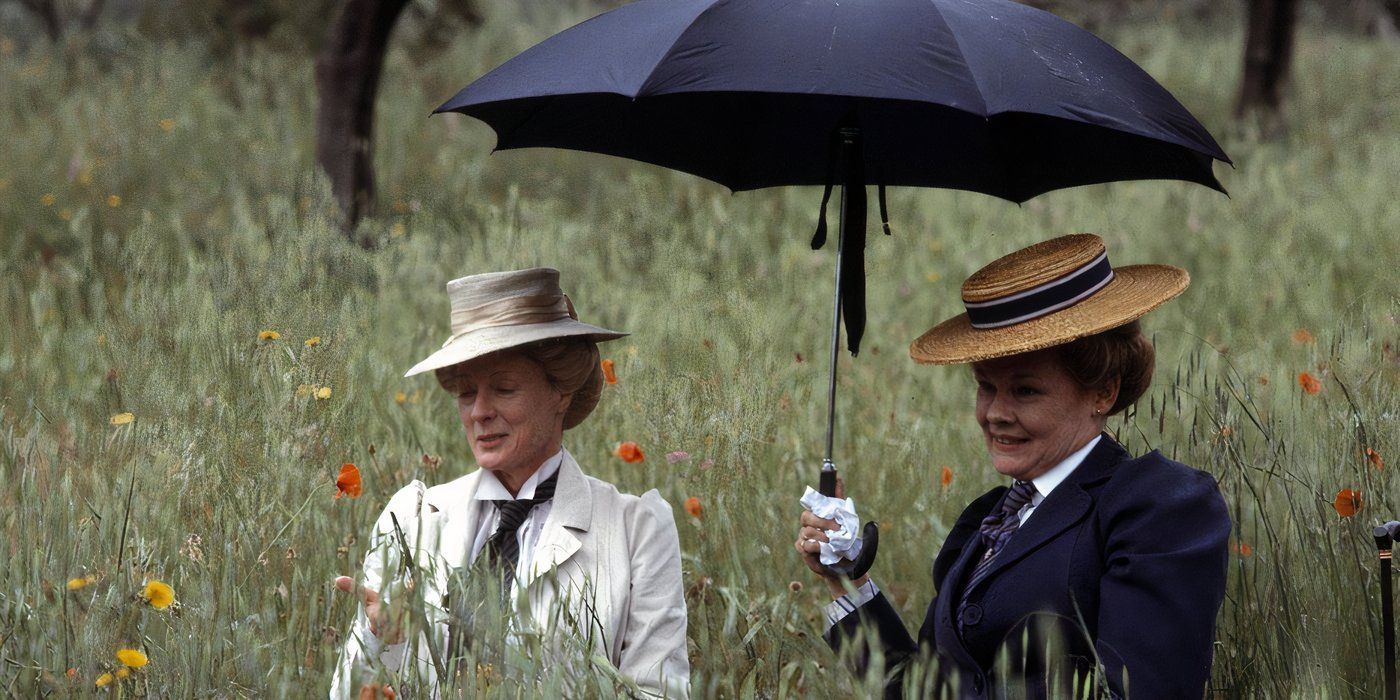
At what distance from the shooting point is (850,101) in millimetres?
3105

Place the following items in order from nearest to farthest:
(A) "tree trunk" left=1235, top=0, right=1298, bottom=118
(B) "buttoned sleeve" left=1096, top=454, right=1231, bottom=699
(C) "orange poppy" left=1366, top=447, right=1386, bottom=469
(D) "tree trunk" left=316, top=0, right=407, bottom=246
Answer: (B) "buttoned sleeve" left=1096, top=454, right=1231, bottom=699, (C) "orange poppy" left=1366, top=447, right=1386, bottom=469, (D) "tree trunk" left=316, top=0, right=407, bottom=246, (A) "tree trunk" left=1235, top=0, right=1298, bottom=118

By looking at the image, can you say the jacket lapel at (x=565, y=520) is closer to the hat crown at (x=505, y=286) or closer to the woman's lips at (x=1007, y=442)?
the hat crown at (x=505, y=286)

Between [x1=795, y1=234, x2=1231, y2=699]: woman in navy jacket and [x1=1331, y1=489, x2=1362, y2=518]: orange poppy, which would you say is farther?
[x1=1331, y1=489, x2=1362, y2=518]: orange poppy

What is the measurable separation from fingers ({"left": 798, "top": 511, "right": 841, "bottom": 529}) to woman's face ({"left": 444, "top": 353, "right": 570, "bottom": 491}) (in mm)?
572

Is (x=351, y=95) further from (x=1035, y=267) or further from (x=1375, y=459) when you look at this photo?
(x=1375, y=459)

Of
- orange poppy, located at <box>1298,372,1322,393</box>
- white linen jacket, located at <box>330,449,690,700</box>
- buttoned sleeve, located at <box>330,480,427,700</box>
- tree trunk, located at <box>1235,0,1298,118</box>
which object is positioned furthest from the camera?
tree trunk, located at <box>1235,0,1298,118</box>

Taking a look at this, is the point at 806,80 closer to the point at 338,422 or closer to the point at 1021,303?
the point at 1021,303

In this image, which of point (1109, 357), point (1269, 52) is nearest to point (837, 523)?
point (1109, 357)

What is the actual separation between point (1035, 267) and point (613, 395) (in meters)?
2.00

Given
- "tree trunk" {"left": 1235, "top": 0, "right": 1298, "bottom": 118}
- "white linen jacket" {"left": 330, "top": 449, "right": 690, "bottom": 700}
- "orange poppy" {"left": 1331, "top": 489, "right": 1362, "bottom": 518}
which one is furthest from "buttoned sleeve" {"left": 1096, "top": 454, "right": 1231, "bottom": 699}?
"tree trunk" {"left": 1235, "top": 0, "right": 1298, "bottom": 118}

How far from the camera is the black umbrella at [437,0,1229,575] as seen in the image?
8.35ft

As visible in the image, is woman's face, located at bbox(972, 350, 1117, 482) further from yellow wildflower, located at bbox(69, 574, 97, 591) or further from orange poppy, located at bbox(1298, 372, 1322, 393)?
yellow wildflower, located at bbox(69, 574, 97, 591)

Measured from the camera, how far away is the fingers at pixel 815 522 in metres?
2.62

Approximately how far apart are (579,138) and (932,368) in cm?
294
